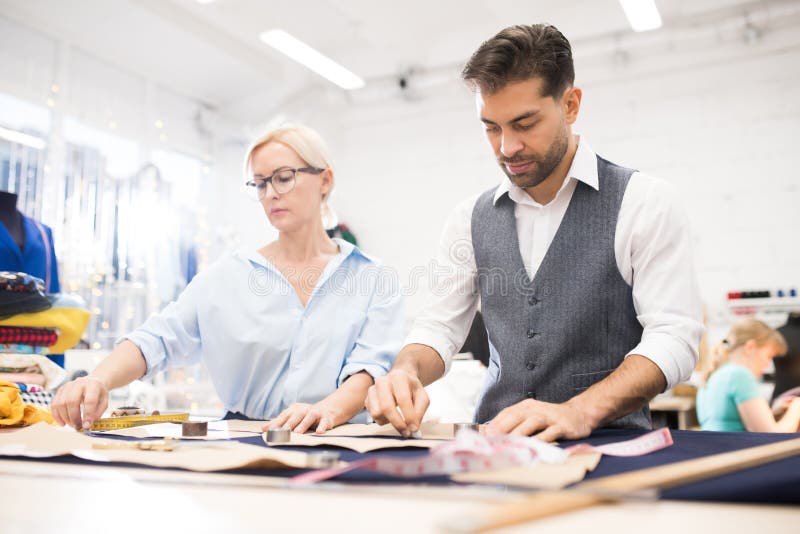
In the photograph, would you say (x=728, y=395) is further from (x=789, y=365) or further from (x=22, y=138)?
(x=22, y=138)

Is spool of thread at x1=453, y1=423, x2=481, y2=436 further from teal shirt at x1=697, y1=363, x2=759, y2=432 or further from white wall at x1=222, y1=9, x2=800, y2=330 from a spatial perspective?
white wall at x1=222, y1=9, x2=800, y2=330

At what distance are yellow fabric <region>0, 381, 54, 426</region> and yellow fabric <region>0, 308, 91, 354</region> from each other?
56 cm

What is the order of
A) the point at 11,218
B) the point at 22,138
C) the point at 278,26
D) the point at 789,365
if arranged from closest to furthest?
the point at 11,218 → the point at 789,365 → the point at 22,138 → the point at 278,26

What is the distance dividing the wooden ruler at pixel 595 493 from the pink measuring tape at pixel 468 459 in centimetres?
8

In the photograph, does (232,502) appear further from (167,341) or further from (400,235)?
(400,235)

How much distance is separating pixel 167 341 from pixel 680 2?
4.58m

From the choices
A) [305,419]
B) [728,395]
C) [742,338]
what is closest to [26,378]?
[305,419]

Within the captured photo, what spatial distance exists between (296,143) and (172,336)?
590 mm

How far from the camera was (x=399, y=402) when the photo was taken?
117 centimetres

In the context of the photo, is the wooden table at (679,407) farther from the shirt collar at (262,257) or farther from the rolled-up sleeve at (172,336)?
the rolled-up sleeve at (172,336)

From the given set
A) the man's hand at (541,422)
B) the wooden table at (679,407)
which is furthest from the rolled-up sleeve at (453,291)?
the wooden table at (679,407)

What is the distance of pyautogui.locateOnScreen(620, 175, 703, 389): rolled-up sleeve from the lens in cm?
129

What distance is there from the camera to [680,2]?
16.1 feet

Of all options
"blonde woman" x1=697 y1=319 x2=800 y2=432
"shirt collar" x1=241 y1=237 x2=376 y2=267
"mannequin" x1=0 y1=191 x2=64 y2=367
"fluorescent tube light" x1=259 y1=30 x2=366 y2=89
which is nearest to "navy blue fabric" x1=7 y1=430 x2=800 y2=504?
"shirt collar" x1=241 y1=237 x2=376 y2=267
